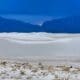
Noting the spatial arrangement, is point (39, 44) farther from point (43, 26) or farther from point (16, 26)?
point (16, 26)

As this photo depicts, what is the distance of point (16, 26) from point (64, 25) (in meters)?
1.18

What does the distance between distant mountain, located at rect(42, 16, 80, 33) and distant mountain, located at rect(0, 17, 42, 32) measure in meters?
0.24

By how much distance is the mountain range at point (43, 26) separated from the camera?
7230 millimetres

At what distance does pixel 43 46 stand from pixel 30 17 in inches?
30.6

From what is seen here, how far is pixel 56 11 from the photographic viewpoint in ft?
23.5

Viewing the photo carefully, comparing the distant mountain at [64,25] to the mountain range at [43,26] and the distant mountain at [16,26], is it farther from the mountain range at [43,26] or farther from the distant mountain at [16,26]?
the distant mountain at [16,26]

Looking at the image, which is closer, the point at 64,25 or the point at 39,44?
the point at 39,44

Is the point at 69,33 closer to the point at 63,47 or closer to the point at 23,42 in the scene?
the point at 63,47

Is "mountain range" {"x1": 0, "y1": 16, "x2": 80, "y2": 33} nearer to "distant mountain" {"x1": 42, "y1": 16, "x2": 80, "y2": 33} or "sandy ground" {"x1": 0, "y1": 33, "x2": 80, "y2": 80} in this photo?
"distant mountain" {"x1": 42, "y1": 16, "x2": 80, "y2": 33}

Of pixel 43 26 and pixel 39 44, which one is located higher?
pixel 43 26

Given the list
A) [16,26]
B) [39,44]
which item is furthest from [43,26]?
[16,26]

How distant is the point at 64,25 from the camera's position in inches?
287

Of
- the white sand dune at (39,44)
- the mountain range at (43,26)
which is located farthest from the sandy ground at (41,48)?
the mountain range at (43,26)

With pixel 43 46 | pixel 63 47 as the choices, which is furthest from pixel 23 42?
pixel 63 47
